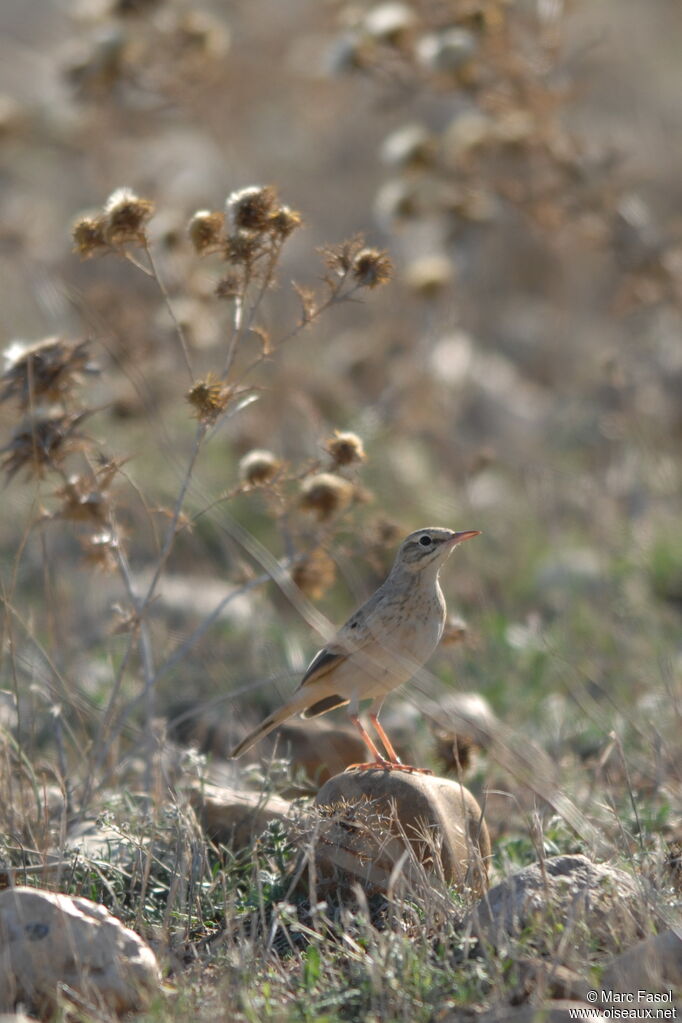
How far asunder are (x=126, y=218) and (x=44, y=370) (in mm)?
689

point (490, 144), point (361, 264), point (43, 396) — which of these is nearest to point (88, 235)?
point (43, 396)

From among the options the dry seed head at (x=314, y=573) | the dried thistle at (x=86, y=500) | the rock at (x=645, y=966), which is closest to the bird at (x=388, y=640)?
the dry seed head at (x=314, y=573)

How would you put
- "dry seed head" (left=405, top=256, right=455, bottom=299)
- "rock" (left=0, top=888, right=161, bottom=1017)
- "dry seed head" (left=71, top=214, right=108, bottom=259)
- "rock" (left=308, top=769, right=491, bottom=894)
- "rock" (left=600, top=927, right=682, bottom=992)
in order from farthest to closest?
1. "dry seed head" (left=405, top=256, right=455, bottom=299)
2. "dry seed head" (left=71, top=214, right=108, bottom=259)
3. "rock" (left=308, top=769, right=491, bottom=894)
4. "rock" (left=0, top=888, right=161, bottom=1017)
5. "rock" (left=600, top=927, right=682, bottom=992)

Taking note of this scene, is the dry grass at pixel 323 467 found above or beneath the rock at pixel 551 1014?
above

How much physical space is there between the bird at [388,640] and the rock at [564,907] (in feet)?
2.43

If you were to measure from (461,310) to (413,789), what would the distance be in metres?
7.89

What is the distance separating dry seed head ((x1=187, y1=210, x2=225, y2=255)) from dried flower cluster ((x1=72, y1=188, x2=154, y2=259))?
6.1 inches

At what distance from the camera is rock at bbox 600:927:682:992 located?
123 inches

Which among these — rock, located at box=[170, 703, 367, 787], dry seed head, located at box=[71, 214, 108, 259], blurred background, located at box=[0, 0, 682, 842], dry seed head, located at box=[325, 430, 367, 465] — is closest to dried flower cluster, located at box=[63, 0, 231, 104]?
blurred background, located at box=[0, 0, 682, 842]

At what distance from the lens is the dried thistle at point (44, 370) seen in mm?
4316

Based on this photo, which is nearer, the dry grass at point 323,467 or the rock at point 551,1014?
the rock at point 551,1014

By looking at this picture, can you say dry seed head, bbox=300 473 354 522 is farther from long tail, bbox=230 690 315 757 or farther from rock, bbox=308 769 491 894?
rock, bbox=308 769 491 894

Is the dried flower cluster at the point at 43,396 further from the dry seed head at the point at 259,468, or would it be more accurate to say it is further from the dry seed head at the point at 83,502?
the dry seed head at the point at 259,468

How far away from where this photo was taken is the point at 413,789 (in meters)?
4.03
